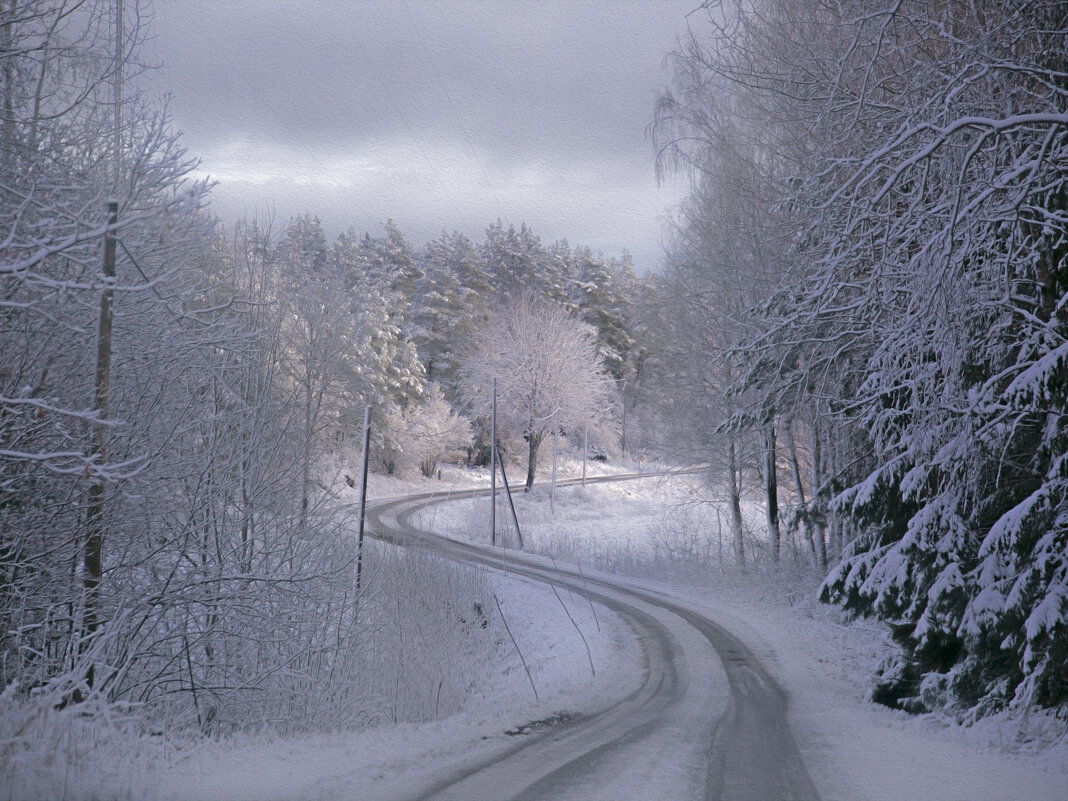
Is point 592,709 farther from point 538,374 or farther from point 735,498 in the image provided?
point 538,374

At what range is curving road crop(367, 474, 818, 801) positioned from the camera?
488 centimetres

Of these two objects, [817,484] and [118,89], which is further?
[817,484]

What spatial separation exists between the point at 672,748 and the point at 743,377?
5.56m

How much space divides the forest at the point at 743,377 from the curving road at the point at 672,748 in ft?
6.06

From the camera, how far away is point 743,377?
33.0ft


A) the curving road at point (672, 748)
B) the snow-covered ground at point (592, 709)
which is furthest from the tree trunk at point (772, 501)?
the curving road at point (672, 748)

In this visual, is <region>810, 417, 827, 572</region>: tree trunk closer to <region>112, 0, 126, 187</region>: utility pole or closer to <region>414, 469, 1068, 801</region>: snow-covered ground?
<region>414, 469, 1068, 801</region>: snow-covered ground

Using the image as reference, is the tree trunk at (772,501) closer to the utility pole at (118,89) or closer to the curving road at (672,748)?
the curving road at (672,748)

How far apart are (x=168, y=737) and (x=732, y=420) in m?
8.90

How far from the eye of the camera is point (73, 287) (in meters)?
3.77

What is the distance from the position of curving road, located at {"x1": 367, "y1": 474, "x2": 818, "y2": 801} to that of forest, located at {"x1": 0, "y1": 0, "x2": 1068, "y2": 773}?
185 cm

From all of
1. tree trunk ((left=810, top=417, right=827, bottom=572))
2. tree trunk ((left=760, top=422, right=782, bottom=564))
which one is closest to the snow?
tree trunk ((left=810, top=417, right=827, bottom=572))

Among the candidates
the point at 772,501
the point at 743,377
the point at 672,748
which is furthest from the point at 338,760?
the point at 772,501

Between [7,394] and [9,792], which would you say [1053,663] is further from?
[7,394]
